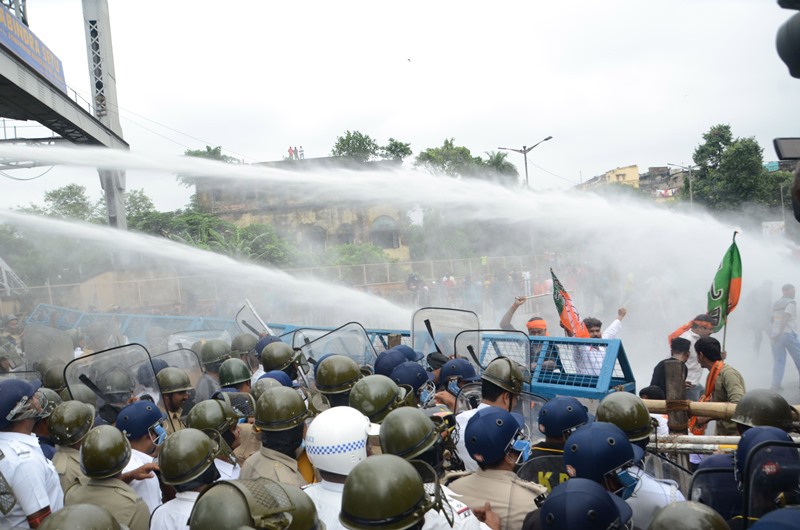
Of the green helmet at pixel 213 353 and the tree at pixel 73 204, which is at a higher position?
the tree at pixel 73 204

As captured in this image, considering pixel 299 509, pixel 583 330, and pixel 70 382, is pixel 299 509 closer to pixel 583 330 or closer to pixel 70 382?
pixel 70 382

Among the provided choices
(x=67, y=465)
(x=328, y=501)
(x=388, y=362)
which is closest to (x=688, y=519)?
(x=328, y=501)

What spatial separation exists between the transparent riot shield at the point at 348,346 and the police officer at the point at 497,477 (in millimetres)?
4202

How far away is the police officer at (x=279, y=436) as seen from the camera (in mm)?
4059

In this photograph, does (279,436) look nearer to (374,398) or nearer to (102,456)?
(374,398)

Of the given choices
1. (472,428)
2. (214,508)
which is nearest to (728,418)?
(472,428)

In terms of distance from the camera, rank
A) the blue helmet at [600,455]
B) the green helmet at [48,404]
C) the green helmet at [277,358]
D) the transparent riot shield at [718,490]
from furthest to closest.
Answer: the green helmet at [277,358]
the green helmet at [48,404]
the transparent riot shield at [718,490]
the blue helmet at [600,455]

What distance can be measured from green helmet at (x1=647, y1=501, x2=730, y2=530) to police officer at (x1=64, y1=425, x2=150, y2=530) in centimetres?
288

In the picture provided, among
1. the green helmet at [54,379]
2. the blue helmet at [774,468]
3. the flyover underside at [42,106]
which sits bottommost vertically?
the green helmet at [54,379]

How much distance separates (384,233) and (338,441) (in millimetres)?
37901

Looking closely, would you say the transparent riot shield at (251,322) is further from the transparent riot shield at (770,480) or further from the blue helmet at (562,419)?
the transparent riot shield at (770,480)

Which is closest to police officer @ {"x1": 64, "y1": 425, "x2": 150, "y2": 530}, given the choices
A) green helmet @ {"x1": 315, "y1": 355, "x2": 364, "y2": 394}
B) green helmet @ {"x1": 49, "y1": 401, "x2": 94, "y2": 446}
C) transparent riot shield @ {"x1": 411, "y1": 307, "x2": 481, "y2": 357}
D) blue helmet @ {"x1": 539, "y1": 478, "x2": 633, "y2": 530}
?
green helmet @ {"x1": 49, "y1": 401, "x2": 94, "y2": 446}

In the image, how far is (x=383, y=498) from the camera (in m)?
2.45

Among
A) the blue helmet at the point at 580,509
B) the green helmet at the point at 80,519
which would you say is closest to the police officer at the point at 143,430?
the green helmet at the point at 80,519
